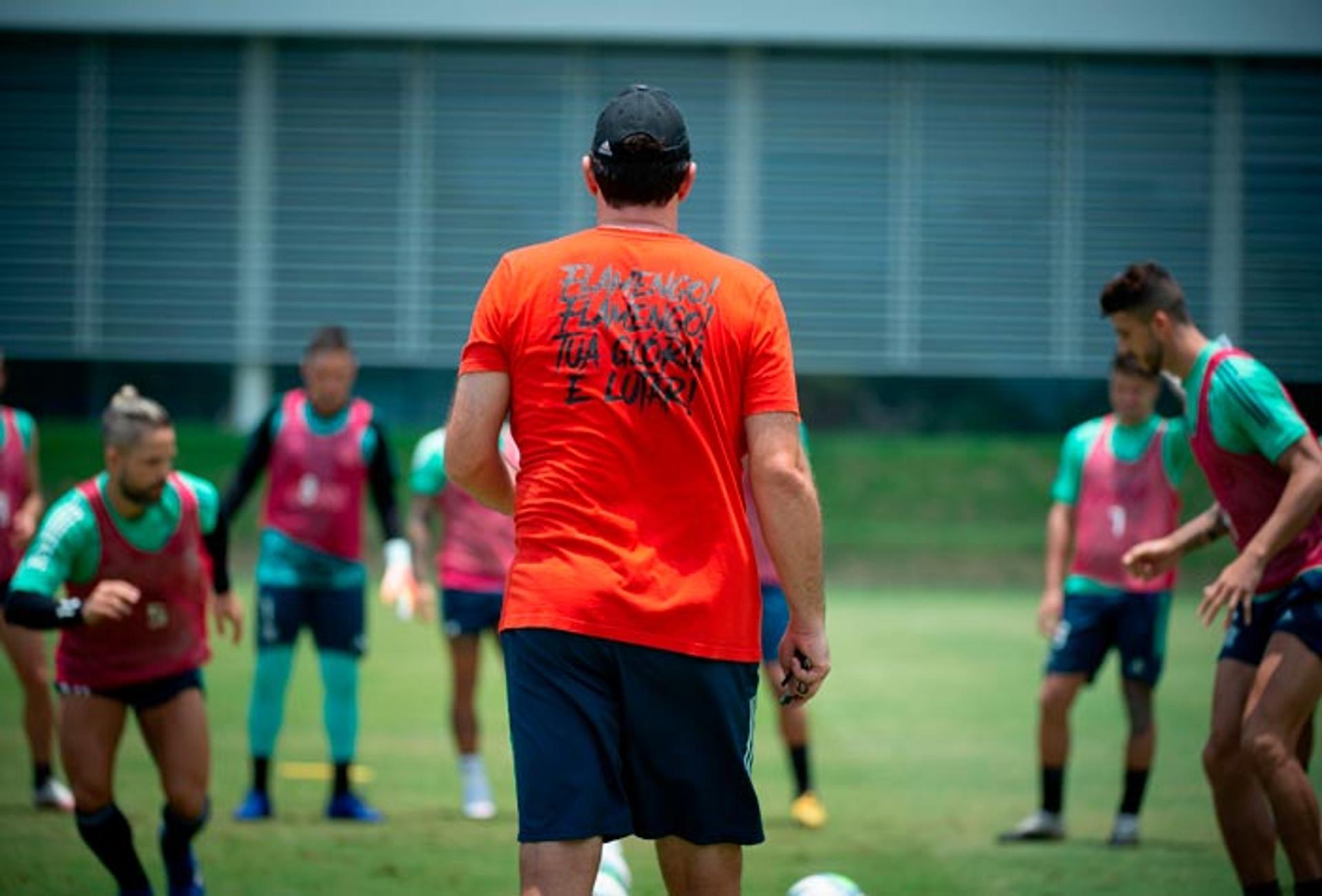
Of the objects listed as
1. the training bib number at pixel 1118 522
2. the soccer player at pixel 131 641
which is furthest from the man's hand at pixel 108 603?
the training bib number at pixel 1118 522

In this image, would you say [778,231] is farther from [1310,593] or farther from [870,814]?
[1310,593]

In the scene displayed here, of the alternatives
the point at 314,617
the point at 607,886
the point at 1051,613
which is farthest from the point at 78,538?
the point at 1051,613

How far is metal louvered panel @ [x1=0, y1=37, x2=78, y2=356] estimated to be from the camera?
2761 cm

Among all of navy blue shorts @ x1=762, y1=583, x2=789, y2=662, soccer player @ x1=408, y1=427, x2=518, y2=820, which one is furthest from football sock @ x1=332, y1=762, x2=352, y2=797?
navy blue shorts @ x1=762, y1=583, x2=789, y2=662

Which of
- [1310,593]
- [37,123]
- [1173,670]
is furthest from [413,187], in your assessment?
[1310,593]

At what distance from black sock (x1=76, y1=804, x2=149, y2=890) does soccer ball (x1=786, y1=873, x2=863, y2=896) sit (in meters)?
2.42

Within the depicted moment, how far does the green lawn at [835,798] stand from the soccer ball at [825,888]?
1.09 m

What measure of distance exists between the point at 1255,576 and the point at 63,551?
166 inches

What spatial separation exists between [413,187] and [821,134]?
20.8ft

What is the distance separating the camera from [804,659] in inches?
179

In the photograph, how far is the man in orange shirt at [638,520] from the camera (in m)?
4.36

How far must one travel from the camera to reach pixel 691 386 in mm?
4441

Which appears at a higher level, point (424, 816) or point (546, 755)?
point (546, 755)

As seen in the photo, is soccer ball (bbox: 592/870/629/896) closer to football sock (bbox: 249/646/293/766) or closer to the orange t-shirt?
the orange t-shirt
